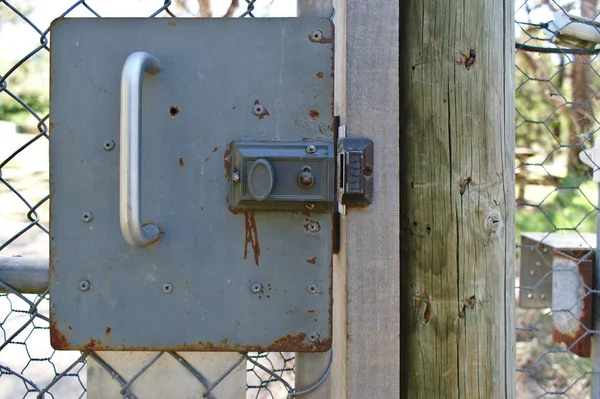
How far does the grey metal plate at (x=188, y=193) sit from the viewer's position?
61cm

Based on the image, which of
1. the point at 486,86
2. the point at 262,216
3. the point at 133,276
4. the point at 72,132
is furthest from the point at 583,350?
the point at 72,132

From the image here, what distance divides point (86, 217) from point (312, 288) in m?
0.33

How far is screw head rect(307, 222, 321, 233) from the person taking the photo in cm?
62

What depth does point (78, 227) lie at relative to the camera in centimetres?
62

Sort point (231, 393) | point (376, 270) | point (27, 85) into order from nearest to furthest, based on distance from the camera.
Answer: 1. point (376, 270)
2. point (231, 393)
3. point (27, 85)

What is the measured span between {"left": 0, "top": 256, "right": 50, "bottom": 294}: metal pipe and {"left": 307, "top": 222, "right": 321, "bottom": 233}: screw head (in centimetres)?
45

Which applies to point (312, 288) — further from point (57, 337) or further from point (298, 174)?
point (57, 337)

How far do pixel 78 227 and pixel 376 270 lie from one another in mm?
425

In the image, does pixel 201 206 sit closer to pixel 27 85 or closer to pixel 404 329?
pixel 404 329

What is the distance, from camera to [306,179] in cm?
58

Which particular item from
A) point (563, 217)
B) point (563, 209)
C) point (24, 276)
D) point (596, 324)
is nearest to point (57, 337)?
point (24, 276)

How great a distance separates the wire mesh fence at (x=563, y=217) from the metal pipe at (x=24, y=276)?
1.01 m

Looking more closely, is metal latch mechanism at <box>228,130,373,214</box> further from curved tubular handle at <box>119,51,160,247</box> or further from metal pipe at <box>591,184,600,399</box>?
metal pipe at <box>591,184,600,399</box>

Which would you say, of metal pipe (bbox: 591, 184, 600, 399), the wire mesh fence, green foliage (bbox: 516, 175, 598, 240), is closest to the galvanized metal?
the wire mesh fence
